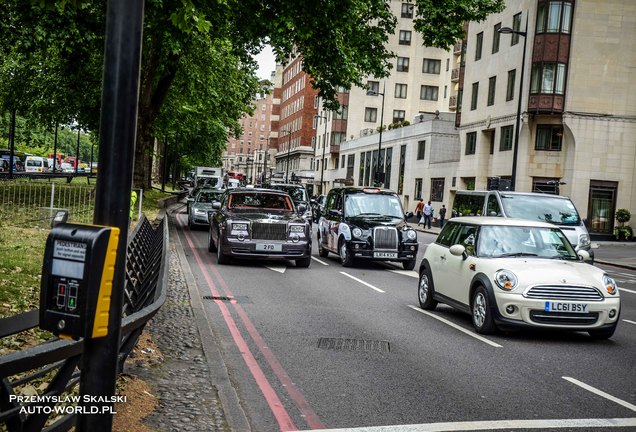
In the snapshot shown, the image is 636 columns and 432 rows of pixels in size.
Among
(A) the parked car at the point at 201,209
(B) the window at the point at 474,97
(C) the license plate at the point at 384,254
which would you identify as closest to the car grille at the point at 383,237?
(C) the license plate at the point at 384,254

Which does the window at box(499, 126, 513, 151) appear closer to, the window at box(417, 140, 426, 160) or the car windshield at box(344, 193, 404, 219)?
the window at box(417, 140, 426, 160)

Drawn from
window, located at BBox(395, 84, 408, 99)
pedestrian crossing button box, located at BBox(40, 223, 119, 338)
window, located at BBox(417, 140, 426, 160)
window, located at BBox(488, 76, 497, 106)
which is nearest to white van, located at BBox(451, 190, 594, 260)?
pedestrian crossing button box, located at BBox(40, 223, 119, 338)

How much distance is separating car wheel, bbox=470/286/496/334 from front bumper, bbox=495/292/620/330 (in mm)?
163

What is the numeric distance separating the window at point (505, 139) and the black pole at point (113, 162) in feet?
141

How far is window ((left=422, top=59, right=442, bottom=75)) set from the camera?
84500mm

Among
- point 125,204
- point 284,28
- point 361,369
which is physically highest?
point 284,28

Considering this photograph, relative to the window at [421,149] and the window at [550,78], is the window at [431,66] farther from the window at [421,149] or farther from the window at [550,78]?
the window at [550,78]

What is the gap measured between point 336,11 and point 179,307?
9537mm

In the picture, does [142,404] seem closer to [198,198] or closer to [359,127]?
[198,198]

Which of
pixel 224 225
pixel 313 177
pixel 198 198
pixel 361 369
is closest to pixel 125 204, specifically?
pixel 361 369

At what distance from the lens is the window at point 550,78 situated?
41.1 meters

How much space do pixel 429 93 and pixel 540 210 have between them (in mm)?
68560

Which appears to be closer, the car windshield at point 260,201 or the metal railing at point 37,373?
the metal railing at point 37,373

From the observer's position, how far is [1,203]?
19.8 meters
